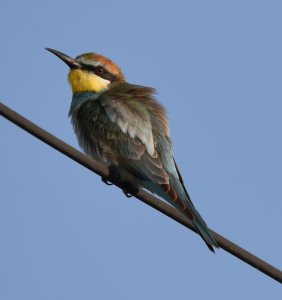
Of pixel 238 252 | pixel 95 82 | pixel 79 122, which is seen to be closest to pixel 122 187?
pixel 79 122

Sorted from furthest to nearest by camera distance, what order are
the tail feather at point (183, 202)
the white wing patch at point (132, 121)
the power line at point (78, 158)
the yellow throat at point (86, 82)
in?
1. the yellow throat at point (86, 82)
2. the white wing patch at point (132, 121)
3. the tail feather at point (183, 202)
4. the power line at point (78, 158)

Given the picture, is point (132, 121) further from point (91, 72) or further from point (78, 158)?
point (78, 158)

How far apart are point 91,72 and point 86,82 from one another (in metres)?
0.12

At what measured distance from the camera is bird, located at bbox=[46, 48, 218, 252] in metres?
3.49

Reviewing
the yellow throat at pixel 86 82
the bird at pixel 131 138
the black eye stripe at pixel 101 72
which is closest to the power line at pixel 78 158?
the bird at pixel 131 138

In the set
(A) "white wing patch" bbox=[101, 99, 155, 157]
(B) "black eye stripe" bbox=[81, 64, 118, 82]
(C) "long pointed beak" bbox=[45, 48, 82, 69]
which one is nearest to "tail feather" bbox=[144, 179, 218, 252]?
(A) "white wing patch" bbox=[101, 99, 155, 157]

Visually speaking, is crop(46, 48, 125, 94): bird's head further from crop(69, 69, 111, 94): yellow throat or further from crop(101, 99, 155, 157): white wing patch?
crop(101, 99, 155, 157): white wing patch

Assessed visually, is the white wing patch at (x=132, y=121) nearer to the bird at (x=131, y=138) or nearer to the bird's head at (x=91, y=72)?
the bird at (x=131, y=138)

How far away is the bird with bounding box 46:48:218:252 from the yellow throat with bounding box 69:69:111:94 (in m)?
0.03

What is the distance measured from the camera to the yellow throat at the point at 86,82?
Result: 439cm

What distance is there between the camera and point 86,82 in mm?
4441

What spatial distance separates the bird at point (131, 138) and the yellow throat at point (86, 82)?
29mm

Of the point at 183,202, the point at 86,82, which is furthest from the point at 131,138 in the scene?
the point at 86,82

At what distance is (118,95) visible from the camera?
157 inches
